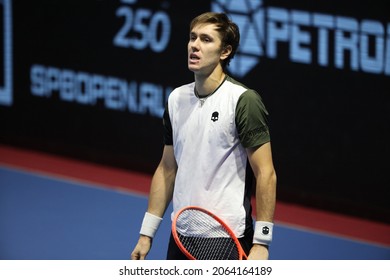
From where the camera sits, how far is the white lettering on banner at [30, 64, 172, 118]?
783 centimetres

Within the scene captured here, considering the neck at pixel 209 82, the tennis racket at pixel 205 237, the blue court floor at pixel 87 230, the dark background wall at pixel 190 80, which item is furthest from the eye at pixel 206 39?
the dark background wall at pixel 190 80

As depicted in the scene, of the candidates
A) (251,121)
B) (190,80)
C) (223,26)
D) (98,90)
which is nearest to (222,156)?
(251,121)

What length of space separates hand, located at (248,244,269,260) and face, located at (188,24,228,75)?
818 millimetres

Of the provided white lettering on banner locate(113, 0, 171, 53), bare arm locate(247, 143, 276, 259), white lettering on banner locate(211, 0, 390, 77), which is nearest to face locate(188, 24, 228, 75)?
bare arm locate(247, 143, 276, 259)

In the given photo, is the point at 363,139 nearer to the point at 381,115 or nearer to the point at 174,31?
the point at 381,115

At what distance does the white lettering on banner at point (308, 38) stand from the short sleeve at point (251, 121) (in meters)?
3.07

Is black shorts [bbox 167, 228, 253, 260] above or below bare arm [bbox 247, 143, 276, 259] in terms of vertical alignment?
below

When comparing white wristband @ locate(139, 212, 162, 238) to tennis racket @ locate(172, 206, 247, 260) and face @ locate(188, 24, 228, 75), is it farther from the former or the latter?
face @ locate(188, 24, 228, 75)

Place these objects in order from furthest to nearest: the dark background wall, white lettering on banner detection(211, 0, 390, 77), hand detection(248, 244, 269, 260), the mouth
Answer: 1. the dark background wall
2. white lettering on banner detection(211, 0, 390, 77)
3. the mouth
4. hand detection(248, 244, 269, 260)

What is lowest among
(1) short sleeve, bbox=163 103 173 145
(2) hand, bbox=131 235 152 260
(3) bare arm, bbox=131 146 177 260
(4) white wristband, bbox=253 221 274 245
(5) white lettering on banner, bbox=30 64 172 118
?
(2) hand, bbox=131 235 152 260

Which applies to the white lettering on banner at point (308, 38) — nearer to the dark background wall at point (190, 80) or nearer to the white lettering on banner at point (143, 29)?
the dark background wall at point (190, 80)

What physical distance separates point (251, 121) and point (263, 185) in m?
0.28
